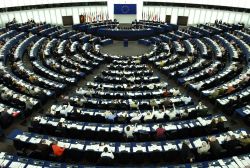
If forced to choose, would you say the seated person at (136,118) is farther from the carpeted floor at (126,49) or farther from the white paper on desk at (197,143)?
the carpeted floor at (126,49)

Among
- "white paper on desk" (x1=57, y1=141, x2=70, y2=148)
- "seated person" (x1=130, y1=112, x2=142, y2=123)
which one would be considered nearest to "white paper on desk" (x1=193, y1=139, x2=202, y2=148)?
"seated person" (x1=130, y1=112, x2=142, y2=123)

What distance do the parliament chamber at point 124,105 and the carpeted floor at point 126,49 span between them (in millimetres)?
164

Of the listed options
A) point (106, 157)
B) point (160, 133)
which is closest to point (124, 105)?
point (160, 133)

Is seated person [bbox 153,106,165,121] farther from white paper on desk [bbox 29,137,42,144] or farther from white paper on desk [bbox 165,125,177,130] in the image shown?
white paper on desk [bbox 29,137,42,144]

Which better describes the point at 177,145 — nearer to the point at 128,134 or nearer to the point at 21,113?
the point at 128,134

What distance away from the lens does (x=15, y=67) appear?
28594mm

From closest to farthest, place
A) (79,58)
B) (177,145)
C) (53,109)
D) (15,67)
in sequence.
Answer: (177,145)
(53,109)
(15,67)
(79,58)

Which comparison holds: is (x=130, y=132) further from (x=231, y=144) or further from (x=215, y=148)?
(x=231, y=144)

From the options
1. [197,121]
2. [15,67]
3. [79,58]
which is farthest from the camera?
[79,58]

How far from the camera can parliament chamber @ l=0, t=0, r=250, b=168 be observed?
52.7 feet

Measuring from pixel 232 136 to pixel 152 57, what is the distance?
2006 centimetres

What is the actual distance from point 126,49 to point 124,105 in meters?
21.1

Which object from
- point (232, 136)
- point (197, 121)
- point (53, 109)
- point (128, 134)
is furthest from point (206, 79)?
point (53, 109)

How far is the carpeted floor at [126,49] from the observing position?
39906 mm
